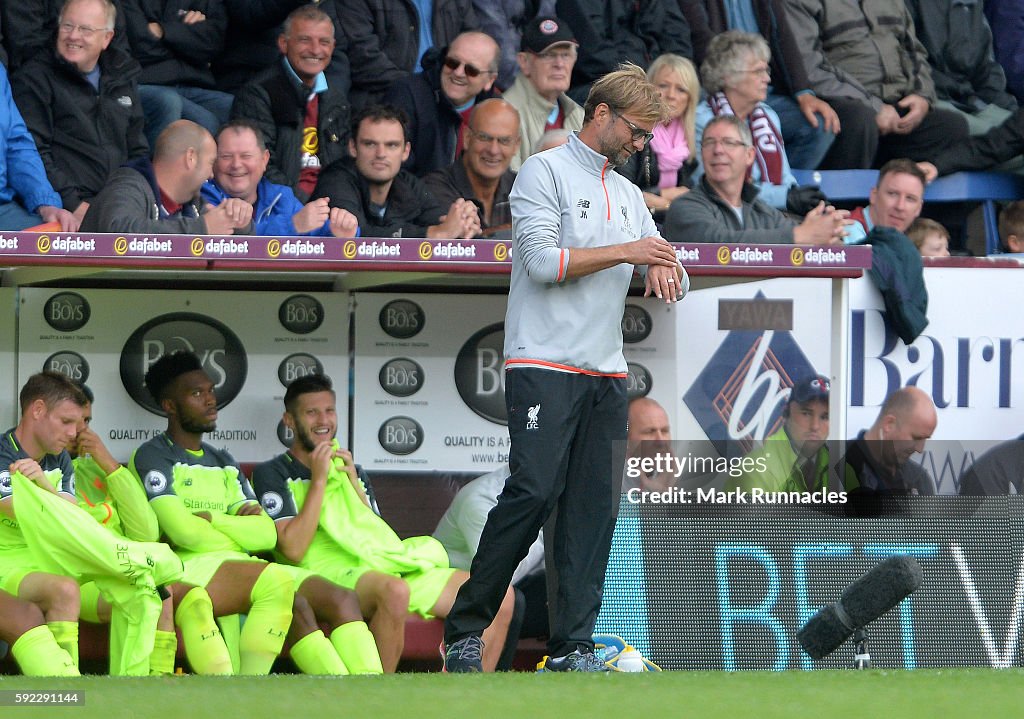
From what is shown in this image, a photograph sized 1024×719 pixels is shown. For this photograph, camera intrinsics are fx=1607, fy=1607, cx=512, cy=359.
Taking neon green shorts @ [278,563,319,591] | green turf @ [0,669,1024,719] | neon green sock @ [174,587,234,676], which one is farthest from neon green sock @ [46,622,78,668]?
green turf @ [0,669,1024,719]

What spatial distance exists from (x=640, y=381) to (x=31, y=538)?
2991 mm

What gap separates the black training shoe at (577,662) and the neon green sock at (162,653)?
5.88 feet

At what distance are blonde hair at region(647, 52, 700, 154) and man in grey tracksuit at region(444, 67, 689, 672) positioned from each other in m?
4.38

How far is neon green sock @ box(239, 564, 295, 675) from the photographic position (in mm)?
6316

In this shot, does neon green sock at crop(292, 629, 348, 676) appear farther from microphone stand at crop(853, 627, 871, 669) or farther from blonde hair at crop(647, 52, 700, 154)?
blonde hair at crop(647, 52, 700, 154)

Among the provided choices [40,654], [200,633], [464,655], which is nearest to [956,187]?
[200,633]

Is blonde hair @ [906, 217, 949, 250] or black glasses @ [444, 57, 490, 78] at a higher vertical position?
black glasses @ [444, 57, 490, 78]

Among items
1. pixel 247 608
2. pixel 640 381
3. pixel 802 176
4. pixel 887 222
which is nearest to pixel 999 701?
pixel 247 608

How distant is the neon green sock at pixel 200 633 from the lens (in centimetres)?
618

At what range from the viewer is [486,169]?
836 cm

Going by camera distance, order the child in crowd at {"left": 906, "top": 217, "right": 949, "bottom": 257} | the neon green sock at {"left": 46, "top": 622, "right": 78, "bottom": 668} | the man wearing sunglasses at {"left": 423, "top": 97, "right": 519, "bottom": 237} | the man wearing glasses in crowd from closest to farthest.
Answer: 1. the neon green sock at {"left": 46, "top": 622, "right": 78, "bottom": 668}
2. the man wearing glasses in crowd
3. the man wearing sunglasses at {"left": 423, "top": 97, "right": 519, "bottom": 237}
4. the child in crowd at {"left": 906, "top": 217, "right": 949, "bottom": 257}

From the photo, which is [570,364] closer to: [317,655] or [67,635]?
[317,655]

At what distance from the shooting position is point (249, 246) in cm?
658

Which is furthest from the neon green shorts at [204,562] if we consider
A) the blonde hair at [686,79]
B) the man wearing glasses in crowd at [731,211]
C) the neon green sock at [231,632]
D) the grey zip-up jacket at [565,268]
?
the blonde hair at [686,79]
